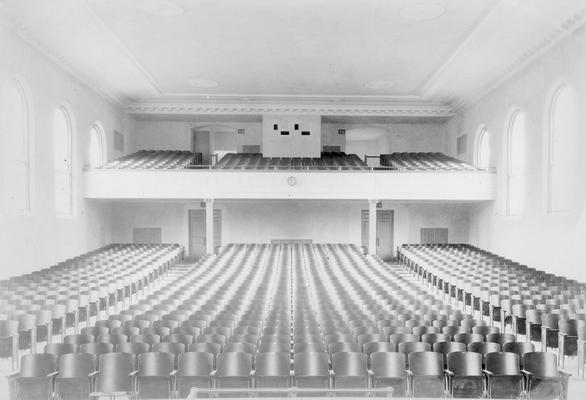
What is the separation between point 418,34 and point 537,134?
156 inches

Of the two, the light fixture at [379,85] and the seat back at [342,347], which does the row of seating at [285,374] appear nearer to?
the seat back at [342,347]

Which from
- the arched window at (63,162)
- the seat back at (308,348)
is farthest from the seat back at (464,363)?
the arched window at (63,162)

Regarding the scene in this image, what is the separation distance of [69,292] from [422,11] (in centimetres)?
882

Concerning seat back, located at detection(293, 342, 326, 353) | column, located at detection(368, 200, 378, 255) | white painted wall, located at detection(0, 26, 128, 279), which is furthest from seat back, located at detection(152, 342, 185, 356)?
column, located at detection(368, 200, 378, 255)

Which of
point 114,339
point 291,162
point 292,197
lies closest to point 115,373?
point 114,339

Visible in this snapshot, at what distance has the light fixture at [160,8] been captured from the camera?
10.6 metres

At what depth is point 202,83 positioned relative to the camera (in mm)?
17234

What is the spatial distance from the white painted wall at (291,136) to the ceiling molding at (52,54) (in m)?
5.64

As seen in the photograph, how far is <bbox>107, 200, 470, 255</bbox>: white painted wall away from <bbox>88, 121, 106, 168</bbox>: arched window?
2958 millimetres

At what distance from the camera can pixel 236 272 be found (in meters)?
13.1

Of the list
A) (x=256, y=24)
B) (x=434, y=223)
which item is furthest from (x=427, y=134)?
(x=256, y=24)

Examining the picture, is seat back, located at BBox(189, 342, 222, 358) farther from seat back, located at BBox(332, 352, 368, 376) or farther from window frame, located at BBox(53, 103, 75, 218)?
window frame, located at BBox(53, 103, 75, 218)

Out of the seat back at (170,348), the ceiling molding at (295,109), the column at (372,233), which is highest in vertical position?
the ceiling molding at (295,109)

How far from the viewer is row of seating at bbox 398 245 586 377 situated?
7086 mm
